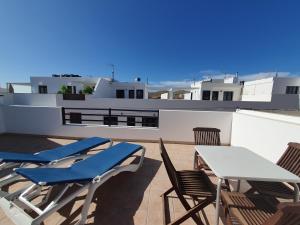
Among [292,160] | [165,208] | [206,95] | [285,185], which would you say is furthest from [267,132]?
[206,95]

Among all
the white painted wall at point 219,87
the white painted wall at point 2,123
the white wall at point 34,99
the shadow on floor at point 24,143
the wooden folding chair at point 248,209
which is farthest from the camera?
the white painted wall at point 219,87

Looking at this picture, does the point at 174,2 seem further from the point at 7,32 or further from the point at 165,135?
the point at 7,32

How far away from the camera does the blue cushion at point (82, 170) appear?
1649mm

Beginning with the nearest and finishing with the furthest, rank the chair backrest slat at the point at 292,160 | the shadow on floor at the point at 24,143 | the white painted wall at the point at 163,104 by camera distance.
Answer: the chair backrest slat at the point at 292,160
the shadow on floor at the point at 24,143
the white painted wall at the point at 163,104

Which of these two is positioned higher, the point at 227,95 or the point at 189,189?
the point at 227,95

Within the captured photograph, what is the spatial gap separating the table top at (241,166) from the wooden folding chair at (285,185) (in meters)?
0.27

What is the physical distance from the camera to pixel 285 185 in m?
1.94

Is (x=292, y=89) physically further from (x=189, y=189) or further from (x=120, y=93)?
(x=189, y=189)

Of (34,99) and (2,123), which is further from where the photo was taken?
(34,99)

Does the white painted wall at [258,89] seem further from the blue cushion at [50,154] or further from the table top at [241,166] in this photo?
the blue cushion at [50,154]

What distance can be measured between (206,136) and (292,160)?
4.67 feet

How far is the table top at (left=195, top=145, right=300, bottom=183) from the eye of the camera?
152 centimetres

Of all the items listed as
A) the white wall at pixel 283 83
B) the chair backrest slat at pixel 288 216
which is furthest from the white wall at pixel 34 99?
the white wall at pixel 283 83

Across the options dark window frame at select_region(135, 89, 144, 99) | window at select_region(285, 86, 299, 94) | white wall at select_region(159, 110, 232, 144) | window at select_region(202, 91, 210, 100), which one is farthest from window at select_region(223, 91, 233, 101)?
white wall at select_region(159, 110, 232, 144)
